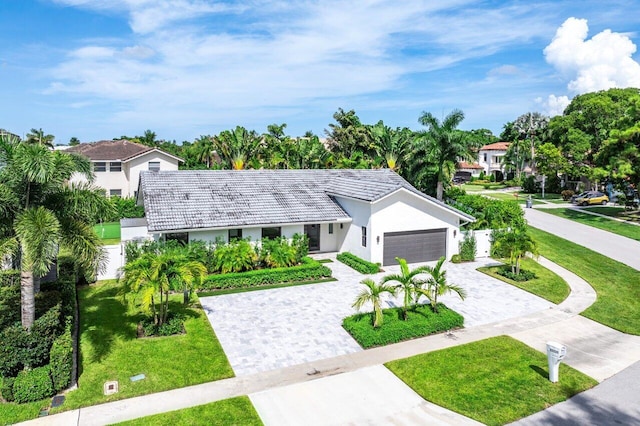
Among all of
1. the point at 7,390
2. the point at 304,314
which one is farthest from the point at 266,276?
the point at 7,390

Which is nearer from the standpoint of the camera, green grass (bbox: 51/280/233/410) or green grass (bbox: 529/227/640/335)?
green grass (bbox: 51/280/233/410)

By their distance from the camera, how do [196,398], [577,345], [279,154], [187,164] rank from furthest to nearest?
[187,164]
[279,154]
[577,345]
[196,398]

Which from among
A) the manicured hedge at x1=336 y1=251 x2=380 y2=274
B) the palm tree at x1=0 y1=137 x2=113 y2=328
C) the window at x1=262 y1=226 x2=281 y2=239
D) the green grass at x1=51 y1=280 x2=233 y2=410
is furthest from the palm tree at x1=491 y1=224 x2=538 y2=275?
the palm tree at x1=0 y1=137 x2=113 y2=328

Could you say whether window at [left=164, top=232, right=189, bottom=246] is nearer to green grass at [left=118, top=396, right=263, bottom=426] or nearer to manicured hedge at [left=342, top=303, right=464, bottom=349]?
manicured hedge at [left=342, top=303, right=464, bottom=349]

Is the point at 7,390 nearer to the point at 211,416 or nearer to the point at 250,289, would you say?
the point at 211,416

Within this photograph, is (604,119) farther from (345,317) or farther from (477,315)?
(345,317)

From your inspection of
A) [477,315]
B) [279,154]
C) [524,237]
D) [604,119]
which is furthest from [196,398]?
[604,119]
